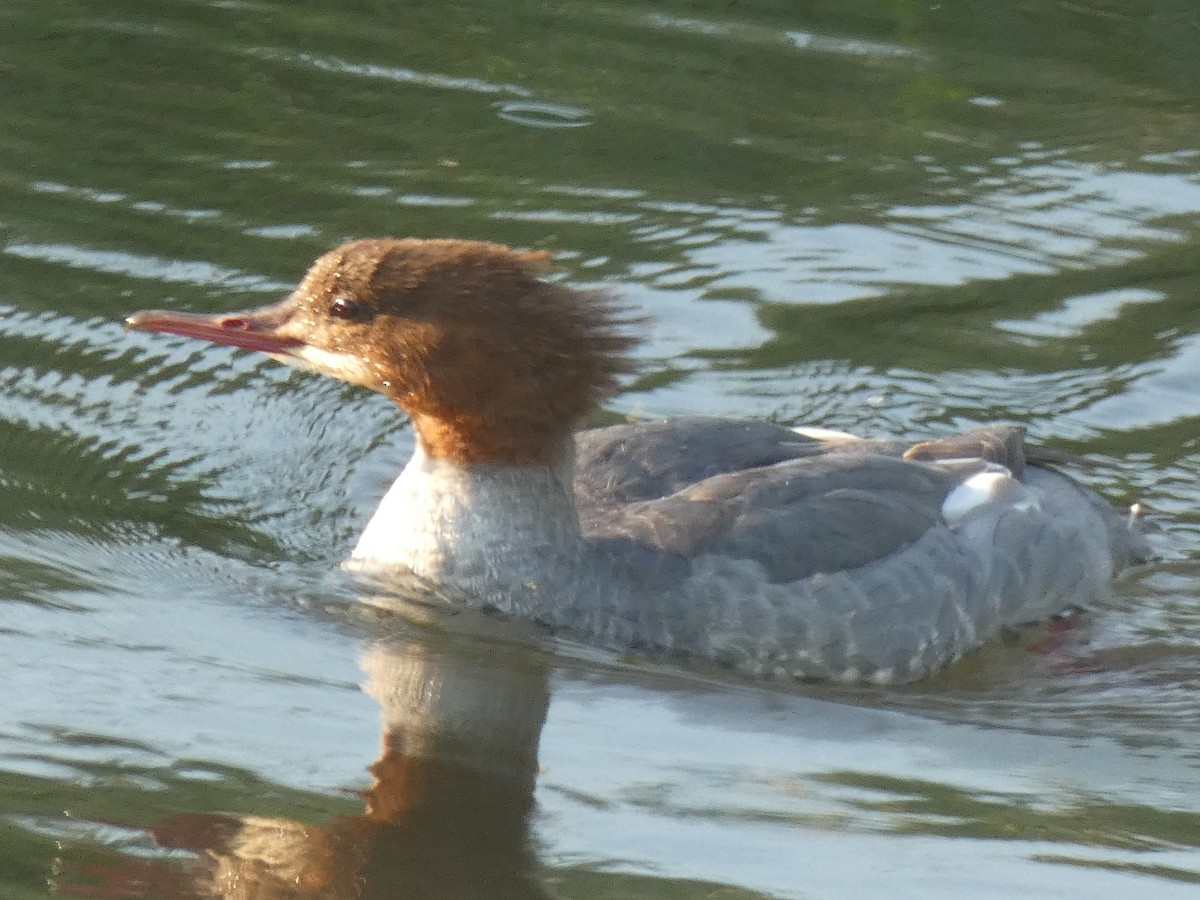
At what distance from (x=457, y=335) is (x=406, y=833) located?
6.80 feet

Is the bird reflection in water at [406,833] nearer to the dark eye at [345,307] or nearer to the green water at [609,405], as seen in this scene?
the green water at [609,405]

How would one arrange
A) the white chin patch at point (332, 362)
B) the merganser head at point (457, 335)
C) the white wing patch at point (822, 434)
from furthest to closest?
the white wing patch at point (822, 434) < the white chin patch at point (332, 362) < the merganser head at point (457, 335)

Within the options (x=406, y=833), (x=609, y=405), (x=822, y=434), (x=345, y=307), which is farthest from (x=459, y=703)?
(x=609, y=405)

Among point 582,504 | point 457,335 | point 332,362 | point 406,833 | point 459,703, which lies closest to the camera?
point 406,833

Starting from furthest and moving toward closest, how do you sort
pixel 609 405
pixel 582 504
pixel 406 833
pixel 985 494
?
pixel 609 405, pixel 985 494, pixel 582 504, pixel 406 833

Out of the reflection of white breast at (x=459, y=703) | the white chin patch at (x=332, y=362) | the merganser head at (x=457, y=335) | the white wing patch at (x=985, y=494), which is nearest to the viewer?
the reflection of white breast at (x=459, y=703)

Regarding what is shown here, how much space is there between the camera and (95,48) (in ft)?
36.6

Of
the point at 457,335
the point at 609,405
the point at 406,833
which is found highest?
the point at 457,335

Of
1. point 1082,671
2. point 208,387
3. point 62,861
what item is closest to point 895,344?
point 1082,671

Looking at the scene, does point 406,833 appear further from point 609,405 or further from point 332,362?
point 609,405

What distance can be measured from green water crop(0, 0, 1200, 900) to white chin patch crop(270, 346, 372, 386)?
0.74m

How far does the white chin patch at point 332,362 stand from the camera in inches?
273

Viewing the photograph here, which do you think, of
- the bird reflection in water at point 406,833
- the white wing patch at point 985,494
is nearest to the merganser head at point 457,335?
the bird reflection in water at point 406,833

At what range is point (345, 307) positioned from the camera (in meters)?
6.87
